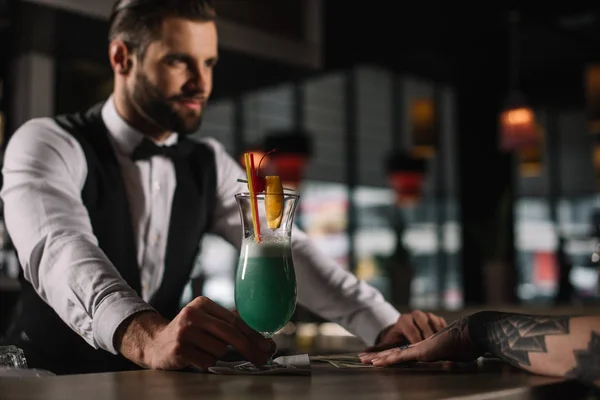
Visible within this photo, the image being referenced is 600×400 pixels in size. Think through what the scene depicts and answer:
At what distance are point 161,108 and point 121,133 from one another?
125 millimetres

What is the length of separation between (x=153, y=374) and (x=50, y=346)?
80cm

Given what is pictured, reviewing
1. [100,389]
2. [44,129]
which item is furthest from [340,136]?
[100,389]

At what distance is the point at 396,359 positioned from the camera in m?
1.40

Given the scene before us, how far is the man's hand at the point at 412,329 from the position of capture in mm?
1688

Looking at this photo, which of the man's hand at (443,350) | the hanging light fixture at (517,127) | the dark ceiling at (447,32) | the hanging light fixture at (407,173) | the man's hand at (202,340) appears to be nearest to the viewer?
the man's hand at (202,340)

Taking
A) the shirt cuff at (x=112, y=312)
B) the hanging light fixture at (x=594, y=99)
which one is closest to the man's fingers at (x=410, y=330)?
the shirt cuff at (x=112, y=312)

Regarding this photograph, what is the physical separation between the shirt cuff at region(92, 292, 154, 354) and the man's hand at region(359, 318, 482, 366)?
17.6 inches

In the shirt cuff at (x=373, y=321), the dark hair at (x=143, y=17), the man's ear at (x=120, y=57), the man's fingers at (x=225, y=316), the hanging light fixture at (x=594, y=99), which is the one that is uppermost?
the hanging light fixture at (x=594, y=99)

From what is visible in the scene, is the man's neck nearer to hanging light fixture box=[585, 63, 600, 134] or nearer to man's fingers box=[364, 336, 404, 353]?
man's fingers box=[364, 336, 404, 353]

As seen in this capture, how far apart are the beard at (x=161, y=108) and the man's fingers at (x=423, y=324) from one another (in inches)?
32.3

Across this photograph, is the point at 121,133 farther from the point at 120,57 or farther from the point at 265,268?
the point at 265,268

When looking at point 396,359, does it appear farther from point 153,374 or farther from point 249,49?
point 249,49

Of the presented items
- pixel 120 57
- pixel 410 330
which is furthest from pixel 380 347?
pixel 120 57

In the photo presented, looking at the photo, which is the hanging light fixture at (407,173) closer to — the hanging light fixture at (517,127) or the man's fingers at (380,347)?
the hanging light fixture at (517,127)
